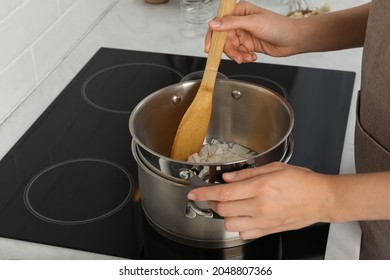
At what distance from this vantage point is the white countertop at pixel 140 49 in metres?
0.98

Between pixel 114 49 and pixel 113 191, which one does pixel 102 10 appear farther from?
pixel 113 191

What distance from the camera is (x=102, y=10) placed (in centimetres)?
167

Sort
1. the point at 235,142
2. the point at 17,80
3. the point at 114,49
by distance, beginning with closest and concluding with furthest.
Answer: the point at 235,142 < the point at 17,80 < the point at 114,49

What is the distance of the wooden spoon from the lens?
1024mm

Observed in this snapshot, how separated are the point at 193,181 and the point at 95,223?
0.24 m

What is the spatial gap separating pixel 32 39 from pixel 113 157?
0.35 m

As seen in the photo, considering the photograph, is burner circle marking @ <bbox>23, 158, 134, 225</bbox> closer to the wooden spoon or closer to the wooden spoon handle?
the wooden spoon

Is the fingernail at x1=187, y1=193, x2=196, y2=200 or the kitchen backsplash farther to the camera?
the kitchen backsplash

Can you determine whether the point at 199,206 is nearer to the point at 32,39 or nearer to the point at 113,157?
the point at 113,157

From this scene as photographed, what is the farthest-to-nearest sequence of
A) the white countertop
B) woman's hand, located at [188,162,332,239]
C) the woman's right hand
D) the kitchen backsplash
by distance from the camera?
the kitchen backsplash → the woman's right hand → the white countertop → woman's hand, located at [188,162,332,239]

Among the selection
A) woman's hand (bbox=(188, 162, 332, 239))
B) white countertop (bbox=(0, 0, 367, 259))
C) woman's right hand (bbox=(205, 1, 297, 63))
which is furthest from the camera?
woman's right hand (bbox=(205, 1, 297, 63))

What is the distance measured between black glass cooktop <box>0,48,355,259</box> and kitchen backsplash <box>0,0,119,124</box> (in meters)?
0.07

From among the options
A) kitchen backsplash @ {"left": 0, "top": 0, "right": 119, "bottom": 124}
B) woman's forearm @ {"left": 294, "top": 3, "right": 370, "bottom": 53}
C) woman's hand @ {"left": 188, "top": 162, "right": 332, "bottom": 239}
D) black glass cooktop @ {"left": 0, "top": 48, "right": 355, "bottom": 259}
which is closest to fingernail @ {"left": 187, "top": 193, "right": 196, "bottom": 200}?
woman's hand @ {"left": 188, "top": 162, "right": 332, "bottom": 239}

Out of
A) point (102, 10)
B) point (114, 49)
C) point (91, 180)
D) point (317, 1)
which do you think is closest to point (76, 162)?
point (91, 180)
